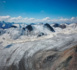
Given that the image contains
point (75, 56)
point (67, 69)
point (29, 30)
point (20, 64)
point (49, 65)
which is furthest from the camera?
point (29, 30)

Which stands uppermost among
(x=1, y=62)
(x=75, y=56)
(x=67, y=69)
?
(x=75, y=56)

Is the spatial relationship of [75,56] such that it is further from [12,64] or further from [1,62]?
[1,62]

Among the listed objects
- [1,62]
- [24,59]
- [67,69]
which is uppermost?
[67,69]

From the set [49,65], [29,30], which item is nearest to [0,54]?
[49,65]

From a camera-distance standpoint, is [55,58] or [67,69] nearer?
[67,69]

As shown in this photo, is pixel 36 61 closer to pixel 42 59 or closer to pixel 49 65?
pixel 42 59

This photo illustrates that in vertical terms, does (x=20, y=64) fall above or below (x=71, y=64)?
below

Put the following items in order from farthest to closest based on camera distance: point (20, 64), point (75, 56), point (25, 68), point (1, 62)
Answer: point (1, 62), point (20, 64), point (25, 68), point (75, 56)

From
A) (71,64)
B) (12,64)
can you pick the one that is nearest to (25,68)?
(12,64)

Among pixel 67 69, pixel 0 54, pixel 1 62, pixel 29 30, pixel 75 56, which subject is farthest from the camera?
pixel 29 30
